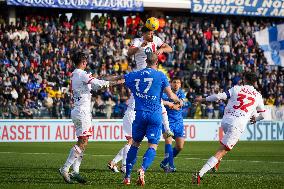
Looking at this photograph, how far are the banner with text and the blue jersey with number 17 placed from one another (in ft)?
66.7

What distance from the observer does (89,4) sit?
4634 cm

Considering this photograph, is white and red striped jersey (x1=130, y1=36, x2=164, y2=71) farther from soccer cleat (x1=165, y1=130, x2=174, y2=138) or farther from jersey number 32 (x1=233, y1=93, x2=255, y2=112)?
jersey number 32 (x1=233, y1=93, x2=255, y2=112)

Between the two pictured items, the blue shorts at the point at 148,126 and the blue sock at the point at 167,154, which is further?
the blue sock at the point at 167,154

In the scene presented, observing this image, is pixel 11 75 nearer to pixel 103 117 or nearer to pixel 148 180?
pixel 103 117

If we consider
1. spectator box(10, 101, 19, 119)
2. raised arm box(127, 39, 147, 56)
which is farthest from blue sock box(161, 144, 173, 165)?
spectator box(10, 101, 19, 119)

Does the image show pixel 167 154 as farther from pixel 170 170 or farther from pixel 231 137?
pixel 231 137

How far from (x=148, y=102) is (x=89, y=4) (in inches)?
1263

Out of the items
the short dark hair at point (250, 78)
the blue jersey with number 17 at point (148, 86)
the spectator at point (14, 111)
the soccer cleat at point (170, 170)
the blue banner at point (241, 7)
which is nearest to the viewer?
the blue jersey with number 17 at point (148, 86)

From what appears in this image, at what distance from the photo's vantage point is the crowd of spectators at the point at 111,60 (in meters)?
36.7

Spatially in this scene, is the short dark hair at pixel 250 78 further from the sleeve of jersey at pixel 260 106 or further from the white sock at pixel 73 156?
the white sock at pixel 73 156

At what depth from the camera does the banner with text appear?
115 feet

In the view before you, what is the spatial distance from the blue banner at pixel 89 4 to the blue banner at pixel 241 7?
4.39m

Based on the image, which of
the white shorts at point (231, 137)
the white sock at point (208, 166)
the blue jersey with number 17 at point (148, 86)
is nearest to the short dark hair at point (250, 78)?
the white shorts at point (231, 137)

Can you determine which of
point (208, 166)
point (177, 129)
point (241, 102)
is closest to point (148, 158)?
point (208, 166)
